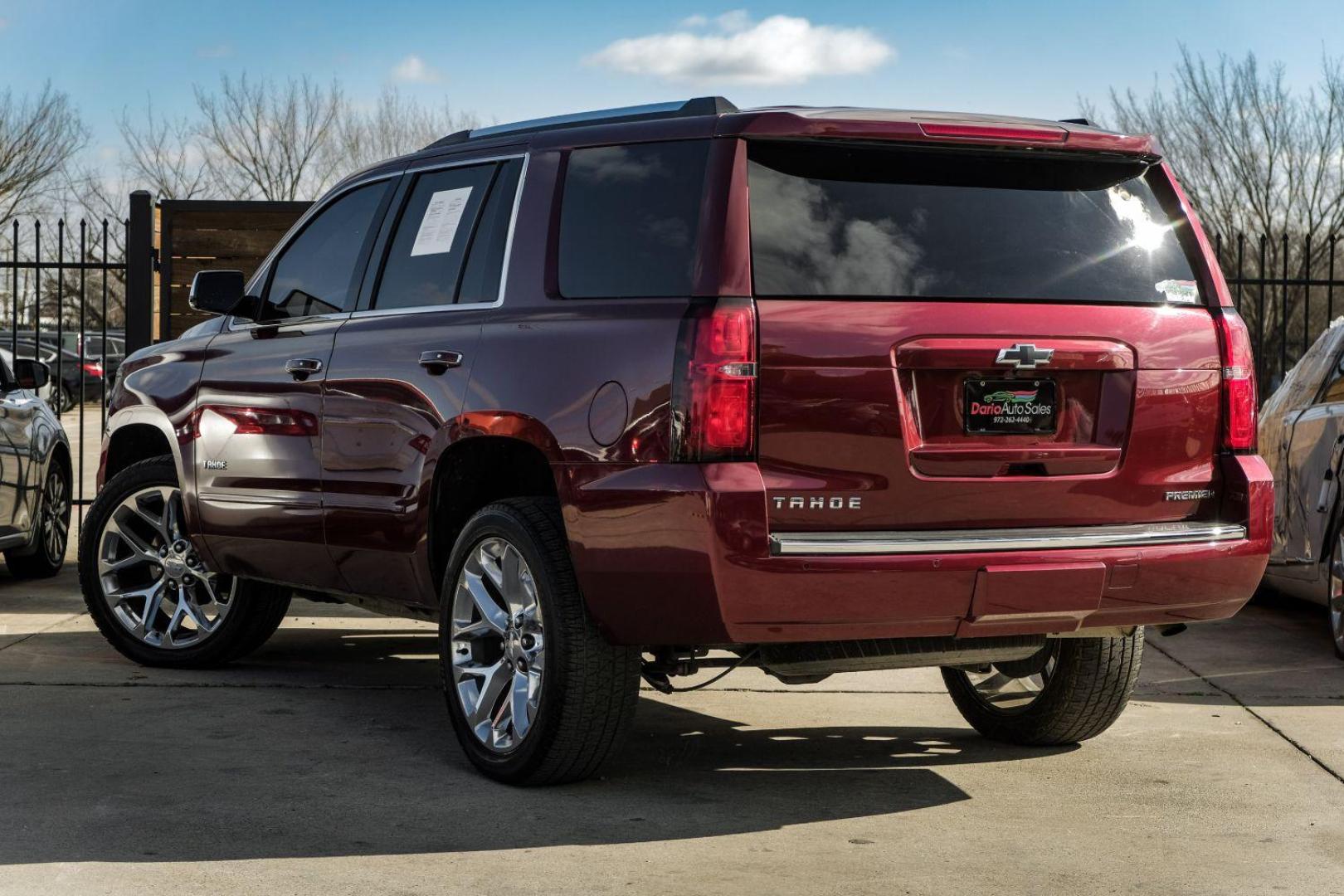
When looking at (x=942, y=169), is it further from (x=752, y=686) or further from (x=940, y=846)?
(x=752, y=686)

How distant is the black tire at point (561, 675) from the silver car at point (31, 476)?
5426 millimetres

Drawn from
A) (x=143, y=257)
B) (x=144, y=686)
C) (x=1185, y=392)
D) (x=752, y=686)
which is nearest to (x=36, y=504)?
(x=143, y=257)

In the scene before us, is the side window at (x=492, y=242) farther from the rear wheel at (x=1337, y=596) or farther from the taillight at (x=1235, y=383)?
the rear wheel at (x=1337, y=596)

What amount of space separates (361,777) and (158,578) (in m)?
2.38

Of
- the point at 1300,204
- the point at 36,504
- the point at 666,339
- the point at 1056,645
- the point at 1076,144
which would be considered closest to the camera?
the point at 666,339

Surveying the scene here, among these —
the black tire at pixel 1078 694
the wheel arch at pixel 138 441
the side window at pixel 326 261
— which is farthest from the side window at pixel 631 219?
the wheel arch at pixel 138 441

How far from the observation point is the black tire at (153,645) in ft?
23.4

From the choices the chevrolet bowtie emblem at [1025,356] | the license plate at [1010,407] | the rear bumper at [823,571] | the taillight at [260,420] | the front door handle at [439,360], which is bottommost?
the rear bumper at [823,571]

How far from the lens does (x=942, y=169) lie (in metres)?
4.82

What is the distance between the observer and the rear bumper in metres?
4.42

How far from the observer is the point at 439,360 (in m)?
5.42

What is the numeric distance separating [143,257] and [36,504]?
2550 mm

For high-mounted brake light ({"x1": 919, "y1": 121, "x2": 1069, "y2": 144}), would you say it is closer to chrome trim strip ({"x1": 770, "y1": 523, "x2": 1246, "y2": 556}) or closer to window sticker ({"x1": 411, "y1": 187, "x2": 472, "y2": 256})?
chrome trim strip ({"x1": 770, "y1": 523, "x2": 1246, "y2": 556})

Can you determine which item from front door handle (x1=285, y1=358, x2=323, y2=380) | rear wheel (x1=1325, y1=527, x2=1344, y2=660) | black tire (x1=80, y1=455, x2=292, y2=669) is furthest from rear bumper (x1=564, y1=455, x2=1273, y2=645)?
rear wheel (x1=1325, y1=527, x2=1344, y2=660)
